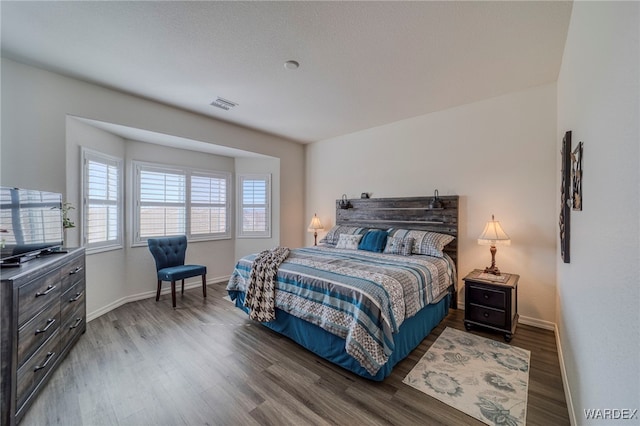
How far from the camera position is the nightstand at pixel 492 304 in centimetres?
274

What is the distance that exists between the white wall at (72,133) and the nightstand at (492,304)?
→ 3924 millimetres

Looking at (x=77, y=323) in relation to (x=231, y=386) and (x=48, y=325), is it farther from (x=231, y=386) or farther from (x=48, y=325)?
(x=231, y=386)

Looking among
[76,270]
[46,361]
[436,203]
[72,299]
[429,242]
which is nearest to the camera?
[46,361]

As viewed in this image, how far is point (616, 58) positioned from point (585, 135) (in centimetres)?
72

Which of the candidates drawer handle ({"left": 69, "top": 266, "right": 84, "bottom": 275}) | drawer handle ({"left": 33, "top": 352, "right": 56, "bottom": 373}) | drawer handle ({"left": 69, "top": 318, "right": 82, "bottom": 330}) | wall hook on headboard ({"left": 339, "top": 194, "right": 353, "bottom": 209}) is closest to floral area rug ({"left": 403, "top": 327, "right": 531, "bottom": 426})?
wall hook on headboard ({"left": 339, "top": 194, "right": 353, "bottom": 209})

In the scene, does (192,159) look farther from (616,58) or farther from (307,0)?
(616,58)

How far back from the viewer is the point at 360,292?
6.97ft

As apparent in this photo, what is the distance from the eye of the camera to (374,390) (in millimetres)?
1996

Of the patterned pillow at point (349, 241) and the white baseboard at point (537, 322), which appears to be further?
the patterned pillow at point (349, 241)

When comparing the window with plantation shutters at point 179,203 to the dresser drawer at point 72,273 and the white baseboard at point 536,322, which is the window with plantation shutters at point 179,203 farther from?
the white baseboard at point 536,322

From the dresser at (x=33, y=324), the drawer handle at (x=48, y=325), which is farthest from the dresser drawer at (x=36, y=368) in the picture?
the drawer handle at (x=48, y=325)

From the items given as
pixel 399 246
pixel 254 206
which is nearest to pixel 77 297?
pixel 254 206

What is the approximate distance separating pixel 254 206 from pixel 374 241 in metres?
2.65

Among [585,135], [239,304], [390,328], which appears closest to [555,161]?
[585,135]
